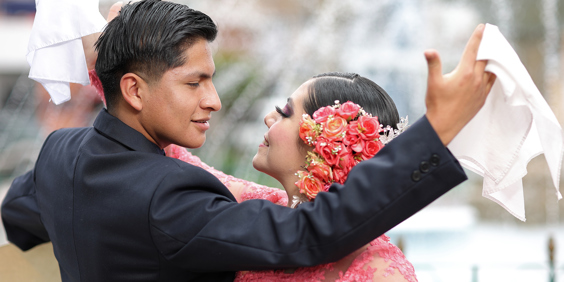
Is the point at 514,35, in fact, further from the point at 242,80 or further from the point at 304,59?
the point at 242,80

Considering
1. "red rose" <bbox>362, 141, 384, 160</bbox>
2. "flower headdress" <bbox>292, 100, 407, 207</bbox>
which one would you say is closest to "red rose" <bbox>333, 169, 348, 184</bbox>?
"flower headdress" <bbox>292, 100, 407, 207</bbox>

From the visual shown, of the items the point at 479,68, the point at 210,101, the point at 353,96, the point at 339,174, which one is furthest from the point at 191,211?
the point at 479,68

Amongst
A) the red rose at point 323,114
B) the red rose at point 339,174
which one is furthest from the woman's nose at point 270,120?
the red rose at point 339,174

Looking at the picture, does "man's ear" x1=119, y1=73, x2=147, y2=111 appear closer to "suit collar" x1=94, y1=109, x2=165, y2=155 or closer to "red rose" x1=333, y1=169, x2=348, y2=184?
"suit collar" x1=94, y1=109, x2=165, y2=155

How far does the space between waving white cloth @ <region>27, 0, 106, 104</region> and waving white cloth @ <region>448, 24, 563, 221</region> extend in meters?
1.81

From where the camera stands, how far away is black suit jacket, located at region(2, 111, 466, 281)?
1.77m

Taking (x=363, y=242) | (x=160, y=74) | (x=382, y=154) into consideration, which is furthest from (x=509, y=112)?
(x=160, y=74)

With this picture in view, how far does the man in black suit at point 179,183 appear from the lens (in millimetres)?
1766

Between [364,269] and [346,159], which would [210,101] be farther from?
[364,269]

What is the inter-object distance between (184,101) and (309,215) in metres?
0.81

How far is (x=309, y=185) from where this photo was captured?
2367 mm

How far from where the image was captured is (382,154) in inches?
71.7

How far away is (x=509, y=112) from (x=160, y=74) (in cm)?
138

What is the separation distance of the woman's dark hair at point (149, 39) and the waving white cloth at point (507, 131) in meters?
1.17
